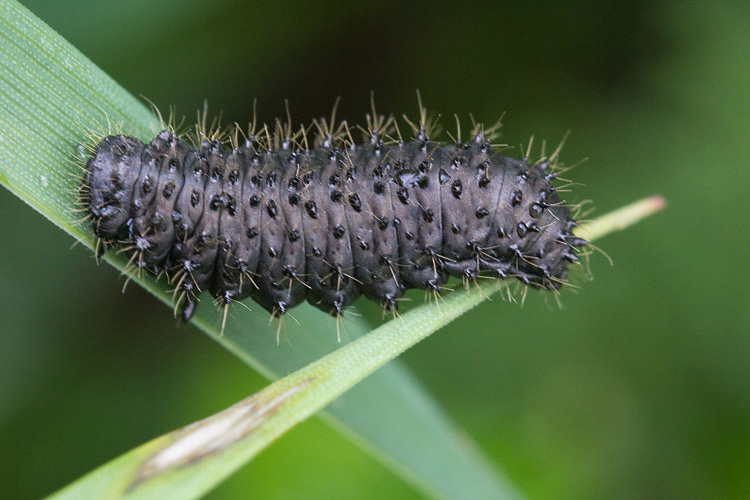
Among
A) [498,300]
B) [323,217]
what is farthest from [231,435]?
[498,300]

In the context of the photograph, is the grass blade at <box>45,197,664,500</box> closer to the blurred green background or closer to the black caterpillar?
the black caterpillar

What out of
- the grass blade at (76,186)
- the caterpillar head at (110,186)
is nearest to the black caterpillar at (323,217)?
the caterpillar head at (110,186)

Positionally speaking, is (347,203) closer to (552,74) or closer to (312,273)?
(312,273)

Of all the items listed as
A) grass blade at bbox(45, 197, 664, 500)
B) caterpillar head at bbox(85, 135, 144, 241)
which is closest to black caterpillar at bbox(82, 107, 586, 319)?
Answer: caterpillar head at bbox(85, 135, 144, 241)

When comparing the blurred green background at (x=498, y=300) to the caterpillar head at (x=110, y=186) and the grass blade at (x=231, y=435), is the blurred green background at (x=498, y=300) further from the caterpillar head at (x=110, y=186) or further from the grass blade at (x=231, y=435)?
the grass blade at (x=231, y=435)

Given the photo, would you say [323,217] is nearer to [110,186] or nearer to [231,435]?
[110,186]

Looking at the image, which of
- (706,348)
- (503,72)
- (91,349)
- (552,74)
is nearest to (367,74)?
(503,72)
